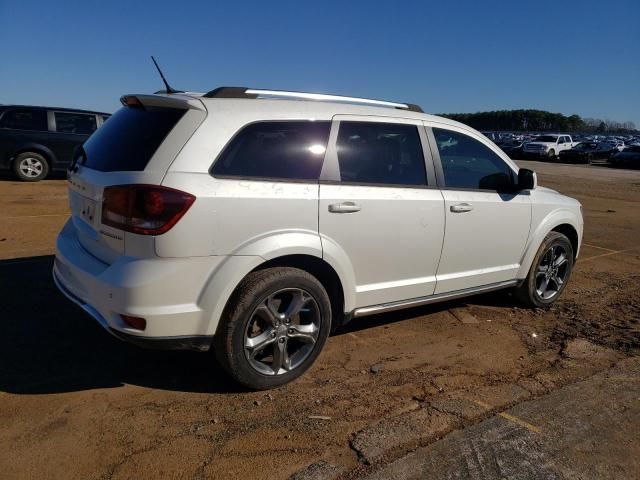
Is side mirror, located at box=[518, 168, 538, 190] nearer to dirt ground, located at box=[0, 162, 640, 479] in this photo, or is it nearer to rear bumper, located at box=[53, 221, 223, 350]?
dirt ground, located at box=[0, 162, 640, 479]

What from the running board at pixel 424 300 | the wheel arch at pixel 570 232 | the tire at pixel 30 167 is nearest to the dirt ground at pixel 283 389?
the running board at pixel 424 300

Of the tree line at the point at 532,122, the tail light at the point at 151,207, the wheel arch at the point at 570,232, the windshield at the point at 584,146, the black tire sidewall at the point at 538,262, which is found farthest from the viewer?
the tree line at the point at 532,122

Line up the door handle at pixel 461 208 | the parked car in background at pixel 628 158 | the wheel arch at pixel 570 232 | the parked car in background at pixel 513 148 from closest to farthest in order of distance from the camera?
the door handle at pixel 461 208, the wheel arch at pixel 570 232, the parked car in background at pixel 628 158, the parked car in background at pixel 513 148

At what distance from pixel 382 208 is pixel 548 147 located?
39508mm

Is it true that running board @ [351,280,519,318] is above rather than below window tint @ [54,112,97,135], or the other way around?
below

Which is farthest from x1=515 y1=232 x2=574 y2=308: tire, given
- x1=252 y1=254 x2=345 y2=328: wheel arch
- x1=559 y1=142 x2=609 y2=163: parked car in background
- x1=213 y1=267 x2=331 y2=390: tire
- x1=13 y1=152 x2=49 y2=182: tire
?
x1=559 y1=142 x2=609 y2=163: parked car in background

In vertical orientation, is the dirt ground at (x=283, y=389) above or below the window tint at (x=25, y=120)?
below

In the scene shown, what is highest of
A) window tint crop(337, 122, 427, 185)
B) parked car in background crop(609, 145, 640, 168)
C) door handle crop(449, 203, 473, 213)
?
window tint crop(337, 122, 427, 185)

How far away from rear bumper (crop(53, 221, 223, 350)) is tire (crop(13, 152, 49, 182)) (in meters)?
11.3

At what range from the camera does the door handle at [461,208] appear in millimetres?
4289

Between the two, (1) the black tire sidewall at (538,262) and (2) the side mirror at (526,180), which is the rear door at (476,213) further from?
(1) the black tire sidewall at (538,262)

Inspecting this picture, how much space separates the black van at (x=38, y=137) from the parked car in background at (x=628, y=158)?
33.4 meters

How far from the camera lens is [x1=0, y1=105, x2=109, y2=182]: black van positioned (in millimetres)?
12711

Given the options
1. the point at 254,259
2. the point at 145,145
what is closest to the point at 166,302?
the point at 254,259
